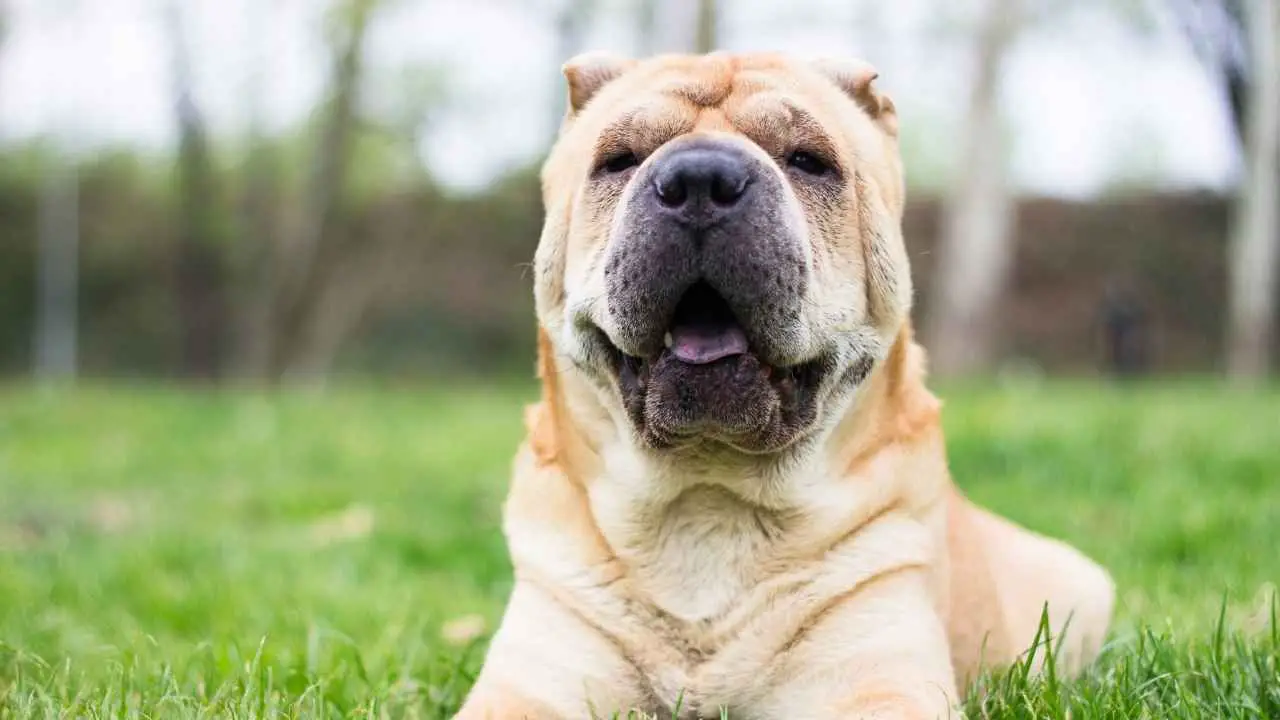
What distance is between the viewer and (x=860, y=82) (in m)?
2.84

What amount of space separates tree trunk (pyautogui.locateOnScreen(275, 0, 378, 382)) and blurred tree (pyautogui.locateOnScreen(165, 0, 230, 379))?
352 cm

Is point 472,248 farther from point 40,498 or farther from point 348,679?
point 348,679

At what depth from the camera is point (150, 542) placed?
4.91 metres

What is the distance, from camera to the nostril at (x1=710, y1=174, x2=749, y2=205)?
2.21 metres

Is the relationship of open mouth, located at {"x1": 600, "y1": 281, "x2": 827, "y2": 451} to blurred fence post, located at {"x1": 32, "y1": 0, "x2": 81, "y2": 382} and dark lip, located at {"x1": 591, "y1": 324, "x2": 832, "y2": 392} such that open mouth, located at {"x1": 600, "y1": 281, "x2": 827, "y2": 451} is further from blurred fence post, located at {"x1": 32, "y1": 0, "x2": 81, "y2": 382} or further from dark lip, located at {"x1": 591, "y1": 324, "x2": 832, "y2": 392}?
blurred fence post, located at {"x1": 32, "y1": 0, "x2": 81, "y2": 382}

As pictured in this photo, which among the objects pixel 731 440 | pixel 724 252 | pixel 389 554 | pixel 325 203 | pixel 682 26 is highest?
pixel 682 26

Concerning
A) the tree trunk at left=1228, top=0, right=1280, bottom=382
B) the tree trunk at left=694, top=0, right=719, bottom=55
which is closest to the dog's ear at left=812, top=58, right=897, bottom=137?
the tree trunk at left=694, top=0, right=719, bottom=55

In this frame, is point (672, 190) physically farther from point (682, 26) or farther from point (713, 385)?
point (682, 26)

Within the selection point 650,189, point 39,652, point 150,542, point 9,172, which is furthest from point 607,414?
point 9,172

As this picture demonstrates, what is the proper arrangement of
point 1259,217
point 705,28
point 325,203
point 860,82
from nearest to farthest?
point 860,82 → point 705,28 → point 1259,217 → point 325,203

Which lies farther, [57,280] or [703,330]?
[57,280]

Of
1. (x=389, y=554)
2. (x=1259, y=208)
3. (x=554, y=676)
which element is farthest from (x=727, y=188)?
(x=1259, y=208)

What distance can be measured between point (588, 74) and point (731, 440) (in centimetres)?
106

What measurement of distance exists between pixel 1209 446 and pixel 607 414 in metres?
4.13
